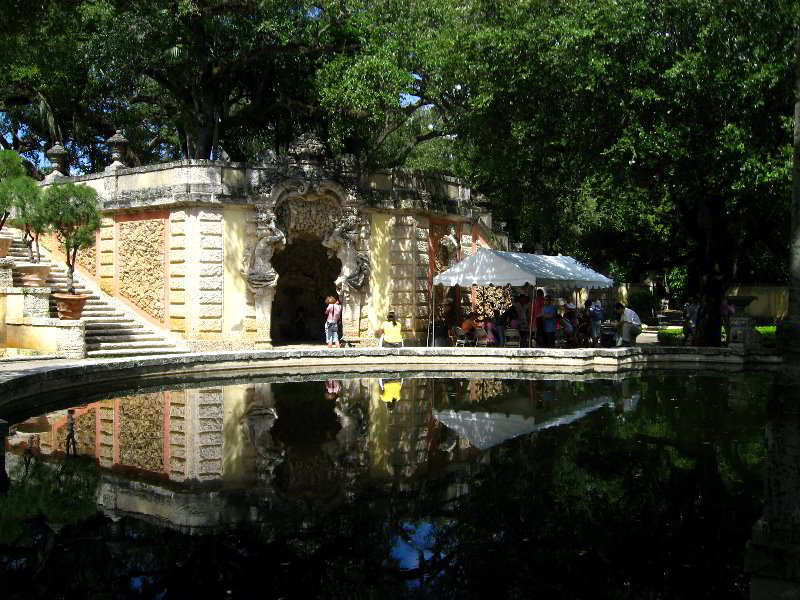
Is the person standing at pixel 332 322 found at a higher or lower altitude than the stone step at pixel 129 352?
higher

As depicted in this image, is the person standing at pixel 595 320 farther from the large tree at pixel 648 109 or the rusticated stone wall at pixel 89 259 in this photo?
the rusticated stone wall at pixel 89 259

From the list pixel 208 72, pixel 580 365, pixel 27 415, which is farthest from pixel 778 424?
pixel 208 72

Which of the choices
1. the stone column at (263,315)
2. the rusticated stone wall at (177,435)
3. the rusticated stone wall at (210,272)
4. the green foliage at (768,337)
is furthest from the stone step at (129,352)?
the green foliage at (768,337)

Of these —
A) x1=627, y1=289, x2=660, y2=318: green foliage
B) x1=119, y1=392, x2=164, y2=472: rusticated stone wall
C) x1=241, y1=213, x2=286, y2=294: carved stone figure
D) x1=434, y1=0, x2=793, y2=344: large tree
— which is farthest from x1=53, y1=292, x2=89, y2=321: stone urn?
x1=627, y1=289, x2=660, y2=318: green foliage

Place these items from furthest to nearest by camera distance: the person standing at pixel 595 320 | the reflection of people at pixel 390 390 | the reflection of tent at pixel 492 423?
the person standing at pixel 595 320
the reflection of people at pixel 390 390
the reflection of tent at pixel 492 423

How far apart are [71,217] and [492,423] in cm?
1084

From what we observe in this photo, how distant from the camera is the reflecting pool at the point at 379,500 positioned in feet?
17.9

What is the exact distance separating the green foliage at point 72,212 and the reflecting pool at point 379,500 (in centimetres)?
635

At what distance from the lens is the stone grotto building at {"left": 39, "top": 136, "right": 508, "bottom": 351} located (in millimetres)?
20094

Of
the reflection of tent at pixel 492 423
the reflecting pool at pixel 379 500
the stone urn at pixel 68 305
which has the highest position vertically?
the stone urn at pixel 68 305

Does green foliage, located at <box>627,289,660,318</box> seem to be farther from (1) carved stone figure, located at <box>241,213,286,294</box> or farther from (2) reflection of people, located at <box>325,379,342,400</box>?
(2) reflection of people, located at <box>325,379,342,400</box>

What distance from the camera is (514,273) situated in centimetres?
1920

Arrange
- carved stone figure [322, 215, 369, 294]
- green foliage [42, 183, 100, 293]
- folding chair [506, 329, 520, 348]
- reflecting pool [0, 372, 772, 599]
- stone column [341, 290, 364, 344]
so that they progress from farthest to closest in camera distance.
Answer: stone column [341, 290, 364, 344]
carved stone figure [322, 215, 369, 294]
folding chair [506, 329, 520, 348]
green foliage [42, 183, 100, 293]
reflecting pool [0, 372, 772, 599]

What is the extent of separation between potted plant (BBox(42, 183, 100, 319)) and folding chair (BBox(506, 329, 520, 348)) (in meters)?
9.96
